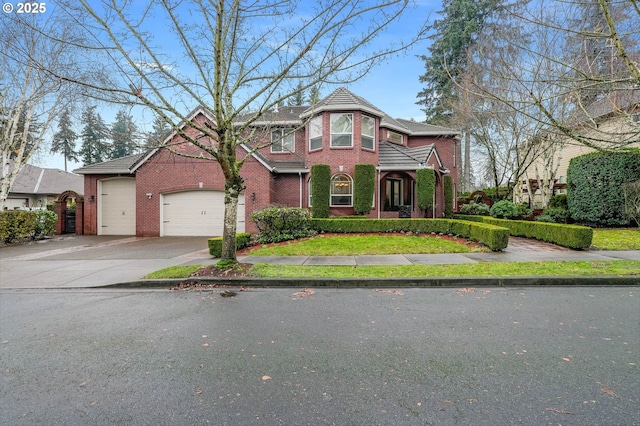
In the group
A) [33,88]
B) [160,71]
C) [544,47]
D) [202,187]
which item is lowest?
[202,187]

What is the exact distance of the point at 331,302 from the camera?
5129 mm

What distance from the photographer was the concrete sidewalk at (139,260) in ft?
22.6

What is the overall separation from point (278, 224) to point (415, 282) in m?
7.02

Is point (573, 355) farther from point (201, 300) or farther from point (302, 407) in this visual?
point (201, 300)

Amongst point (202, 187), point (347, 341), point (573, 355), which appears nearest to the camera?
point (573, 355)

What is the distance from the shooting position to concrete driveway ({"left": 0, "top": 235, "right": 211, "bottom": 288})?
22.8 feet

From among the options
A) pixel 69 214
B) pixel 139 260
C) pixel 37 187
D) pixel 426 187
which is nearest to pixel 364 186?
pixel 426 187

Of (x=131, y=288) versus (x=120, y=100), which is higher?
(x=120, y=100)

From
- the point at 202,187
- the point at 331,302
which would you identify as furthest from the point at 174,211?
the point at 331,302

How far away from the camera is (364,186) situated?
47.6 ft

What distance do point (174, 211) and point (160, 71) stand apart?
11.3 m

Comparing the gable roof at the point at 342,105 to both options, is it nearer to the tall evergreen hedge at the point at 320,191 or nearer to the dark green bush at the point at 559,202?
the tall evergreen hedge at the point at 320,191

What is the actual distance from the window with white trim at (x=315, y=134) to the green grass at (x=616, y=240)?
470 inches

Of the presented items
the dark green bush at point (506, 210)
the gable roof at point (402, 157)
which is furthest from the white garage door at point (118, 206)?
the dark green bush at point (506, 210)
